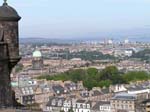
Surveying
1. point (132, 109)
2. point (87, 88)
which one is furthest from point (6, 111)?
point (87, 88)

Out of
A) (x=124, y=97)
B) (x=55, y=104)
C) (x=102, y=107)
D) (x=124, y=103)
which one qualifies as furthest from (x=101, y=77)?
(x=102, y=107)

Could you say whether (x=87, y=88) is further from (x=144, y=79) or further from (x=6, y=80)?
(x=6, y=80)

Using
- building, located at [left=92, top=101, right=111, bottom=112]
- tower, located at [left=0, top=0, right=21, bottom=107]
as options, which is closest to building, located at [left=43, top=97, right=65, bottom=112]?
building, located at [left=92, top=101, right=111, bottom=112]

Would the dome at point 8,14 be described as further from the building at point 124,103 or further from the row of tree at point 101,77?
the row of tree at point 101,77

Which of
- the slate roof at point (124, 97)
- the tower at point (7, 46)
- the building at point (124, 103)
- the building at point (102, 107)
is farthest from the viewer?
the slate roof at point (124, 97)

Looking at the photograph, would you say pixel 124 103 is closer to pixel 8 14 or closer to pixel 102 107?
pixel 102 107

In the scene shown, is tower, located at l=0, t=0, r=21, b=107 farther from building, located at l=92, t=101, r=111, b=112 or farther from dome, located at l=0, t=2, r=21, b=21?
building, located at l=92, t=101, r=111, b=112

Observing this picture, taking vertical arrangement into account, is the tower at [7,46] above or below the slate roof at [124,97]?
above

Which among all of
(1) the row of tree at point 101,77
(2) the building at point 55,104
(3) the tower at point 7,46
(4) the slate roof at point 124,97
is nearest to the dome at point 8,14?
(3) the tower at point 7,46
